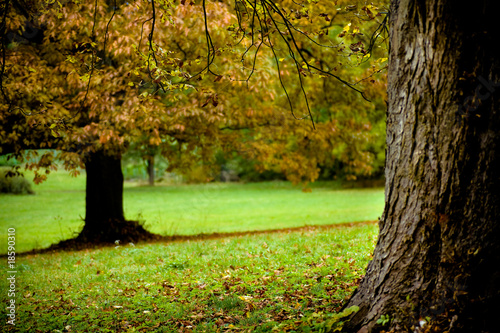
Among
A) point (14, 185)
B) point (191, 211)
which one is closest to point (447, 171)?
point (191, 211)

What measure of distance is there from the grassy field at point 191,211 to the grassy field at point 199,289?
569cm

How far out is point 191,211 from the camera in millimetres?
23797

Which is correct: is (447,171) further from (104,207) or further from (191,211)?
(191,211)

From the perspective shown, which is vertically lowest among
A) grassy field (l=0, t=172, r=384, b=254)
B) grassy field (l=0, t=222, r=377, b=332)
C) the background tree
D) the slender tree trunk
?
grassy field (l=0, t=172, r=384, b=254)

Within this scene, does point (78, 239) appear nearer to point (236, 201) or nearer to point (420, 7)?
point (420, 7)

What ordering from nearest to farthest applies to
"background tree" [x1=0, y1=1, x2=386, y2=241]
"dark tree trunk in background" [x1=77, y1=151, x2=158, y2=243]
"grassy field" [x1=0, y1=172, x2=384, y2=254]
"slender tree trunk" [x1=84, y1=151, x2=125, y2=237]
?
"background tree" [x1=0, y1=1, x2=386, y2=241] → "dark tree trunk in background" [x1=77, y1=151, x2=158, y2=243] → "slender tree trunk" [x1=84, y1=151, x2=125, y2=237] → "grassy field" [x1=0, y1=172, x2=384, y2=254]

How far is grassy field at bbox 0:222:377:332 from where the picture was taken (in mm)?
4148

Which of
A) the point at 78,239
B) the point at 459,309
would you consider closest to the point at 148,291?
the point at 459,309

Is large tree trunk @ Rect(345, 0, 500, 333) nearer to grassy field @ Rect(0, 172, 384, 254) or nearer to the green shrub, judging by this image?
grassy field @ Rect(0, 172, 384, 254)

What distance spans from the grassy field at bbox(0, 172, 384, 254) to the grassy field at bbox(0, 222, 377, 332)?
5.69m

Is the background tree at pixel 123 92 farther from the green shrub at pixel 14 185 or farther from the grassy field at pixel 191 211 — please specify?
the green shrub at pixel 14 185

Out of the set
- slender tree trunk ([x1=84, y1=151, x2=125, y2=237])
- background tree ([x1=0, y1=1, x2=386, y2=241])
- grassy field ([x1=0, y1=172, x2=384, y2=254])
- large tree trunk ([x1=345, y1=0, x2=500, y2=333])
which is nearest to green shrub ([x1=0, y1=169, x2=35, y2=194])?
grassy field ([x1=0, y1=172, x2=384, y2=254])

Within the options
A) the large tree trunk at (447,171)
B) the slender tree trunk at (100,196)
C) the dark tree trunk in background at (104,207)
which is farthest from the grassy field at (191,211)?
the large tree trunk at (447,171)

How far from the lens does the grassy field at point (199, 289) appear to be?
4.15m
